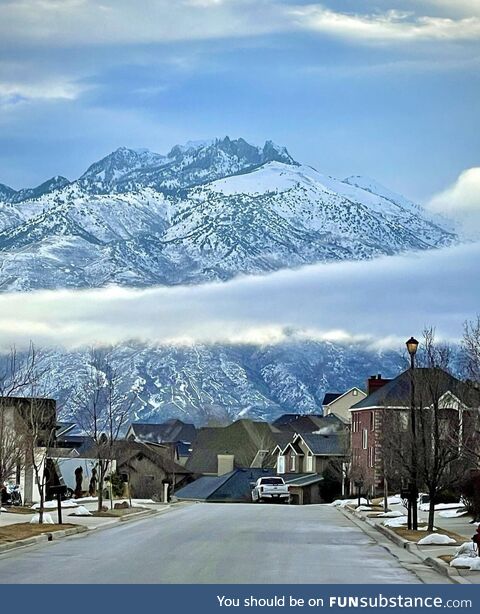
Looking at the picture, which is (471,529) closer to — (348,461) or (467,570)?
(467,570)

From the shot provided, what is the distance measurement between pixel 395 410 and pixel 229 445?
82.2 m

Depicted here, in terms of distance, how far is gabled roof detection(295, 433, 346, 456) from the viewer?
10338cm

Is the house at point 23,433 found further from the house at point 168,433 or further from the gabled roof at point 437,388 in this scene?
the house at point 168,433

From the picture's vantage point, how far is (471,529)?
37906mm

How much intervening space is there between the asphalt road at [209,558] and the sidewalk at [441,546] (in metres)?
0.70

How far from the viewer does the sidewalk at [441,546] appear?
22.2 metres

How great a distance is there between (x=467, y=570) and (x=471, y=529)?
1551 cm

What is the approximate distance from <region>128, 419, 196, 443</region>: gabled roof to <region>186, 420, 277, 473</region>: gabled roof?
18299 millimetres

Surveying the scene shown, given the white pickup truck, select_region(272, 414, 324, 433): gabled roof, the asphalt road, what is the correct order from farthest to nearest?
select_region(272, 414, 324, 433): gabled roof → the white pickup truck → the asphalt road

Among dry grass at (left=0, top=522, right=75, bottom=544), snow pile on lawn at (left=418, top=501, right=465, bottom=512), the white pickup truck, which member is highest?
dry grass at (left=0, top=522, right=75, bottom=544)

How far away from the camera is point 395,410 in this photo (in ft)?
194

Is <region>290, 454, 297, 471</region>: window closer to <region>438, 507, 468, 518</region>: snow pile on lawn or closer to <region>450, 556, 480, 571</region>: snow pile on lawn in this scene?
<region>438, 507, 468, 518</region>: snow pile on lawn

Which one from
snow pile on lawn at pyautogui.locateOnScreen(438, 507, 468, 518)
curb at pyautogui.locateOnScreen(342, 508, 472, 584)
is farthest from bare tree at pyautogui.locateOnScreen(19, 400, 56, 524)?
snow pile on lawn at pyautogui.locateOnScreen(438, 507, 468, 518)
